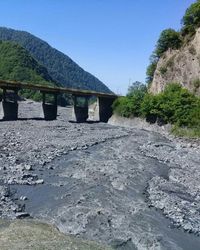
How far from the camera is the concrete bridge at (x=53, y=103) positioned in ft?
290

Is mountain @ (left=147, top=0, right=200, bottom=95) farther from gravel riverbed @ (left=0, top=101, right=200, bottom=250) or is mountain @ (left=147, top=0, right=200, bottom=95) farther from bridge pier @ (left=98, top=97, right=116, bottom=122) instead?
gravel riverbed @ (left=0, top=101, right=200, bottom=250)

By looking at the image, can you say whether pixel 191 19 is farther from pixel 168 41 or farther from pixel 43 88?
pixel 43 88

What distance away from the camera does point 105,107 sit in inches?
4395

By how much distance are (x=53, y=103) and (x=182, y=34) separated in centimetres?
3469

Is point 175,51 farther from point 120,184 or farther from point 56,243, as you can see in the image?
point 56,243

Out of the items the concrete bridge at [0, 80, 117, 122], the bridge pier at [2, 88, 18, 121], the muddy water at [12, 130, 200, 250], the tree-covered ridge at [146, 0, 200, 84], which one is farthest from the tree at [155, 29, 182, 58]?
the muddy water at [12, 130, 200, 250]

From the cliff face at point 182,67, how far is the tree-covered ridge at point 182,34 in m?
1.69

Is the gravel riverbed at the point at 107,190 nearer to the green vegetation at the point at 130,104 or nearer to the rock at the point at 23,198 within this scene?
the rock at the point at 23,198

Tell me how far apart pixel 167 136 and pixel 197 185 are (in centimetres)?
3905

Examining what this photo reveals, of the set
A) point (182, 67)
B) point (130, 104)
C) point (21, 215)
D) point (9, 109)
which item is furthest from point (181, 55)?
point (21, 215)

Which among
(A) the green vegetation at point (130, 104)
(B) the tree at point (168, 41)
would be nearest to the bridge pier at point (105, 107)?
(A) the green vegetation at point (130, 104)

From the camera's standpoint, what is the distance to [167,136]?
77.7 metres

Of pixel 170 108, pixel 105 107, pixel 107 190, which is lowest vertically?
pixel 107 190

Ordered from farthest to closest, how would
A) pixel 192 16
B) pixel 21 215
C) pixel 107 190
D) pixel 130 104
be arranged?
pixel 192 16 → pixel 130 104 → pixel 107 190 → pixel 21 215
